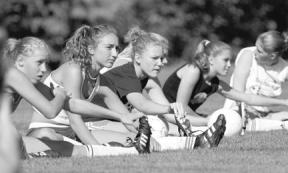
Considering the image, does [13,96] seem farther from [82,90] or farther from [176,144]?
[176,144]

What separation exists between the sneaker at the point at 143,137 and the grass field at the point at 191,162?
0.11 m

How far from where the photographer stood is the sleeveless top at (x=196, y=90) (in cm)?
853

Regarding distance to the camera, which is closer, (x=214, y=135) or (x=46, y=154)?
(x=46, y=154)

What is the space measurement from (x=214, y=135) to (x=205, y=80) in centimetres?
183

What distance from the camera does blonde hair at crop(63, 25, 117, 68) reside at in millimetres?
6836

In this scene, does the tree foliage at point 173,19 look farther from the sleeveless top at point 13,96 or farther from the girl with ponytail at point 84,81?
the sleeveless top at point 13,96

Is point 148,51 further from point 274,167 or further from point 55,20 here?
point 55,20

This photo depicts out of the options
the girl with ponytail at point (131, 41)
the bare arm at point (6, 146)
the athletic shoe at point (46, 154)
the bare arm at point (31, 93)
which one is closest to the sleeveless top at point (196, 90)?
the girl with ponytail at point (131, 41)

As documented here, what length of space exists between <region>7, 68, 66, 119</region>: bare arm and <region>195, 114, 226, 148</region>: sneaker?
1.65m

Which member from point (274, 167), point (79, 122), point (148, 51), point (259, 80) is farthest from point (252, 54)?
point (274, 167)

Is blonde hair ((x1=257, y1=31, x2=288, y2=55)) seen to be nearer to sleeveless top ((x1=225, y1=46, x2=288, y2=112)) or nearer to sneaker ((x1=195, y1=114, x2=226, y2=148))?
sleeveless top ((x1=225, y1=46, x2=288, y2=112))

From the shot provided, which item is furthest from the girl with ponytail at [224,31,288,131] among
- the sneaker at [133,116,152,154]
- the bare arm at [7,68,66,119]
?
the bare arm at [7,68,66,119]

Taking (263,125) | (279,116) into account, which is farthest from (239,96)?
(279,116)

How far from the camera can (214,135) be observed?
22.2 ft
